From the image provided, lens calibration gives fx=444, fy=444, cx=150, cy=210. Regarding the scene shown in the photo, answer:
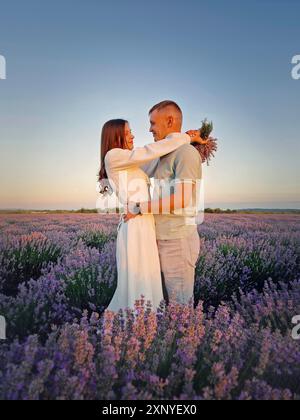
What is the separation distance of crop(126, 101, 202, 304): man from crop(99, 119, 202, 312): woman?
0.22 feet

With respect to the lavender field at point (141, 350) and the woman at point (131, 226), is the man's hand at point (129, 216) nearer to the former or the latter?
the woman at point (131, 226)

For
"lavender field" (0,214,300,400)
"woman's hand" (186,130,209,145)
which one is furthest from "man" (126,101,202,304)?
"lavender field" (0,214,300,400)

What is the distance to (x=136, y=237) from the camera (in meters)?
2.63

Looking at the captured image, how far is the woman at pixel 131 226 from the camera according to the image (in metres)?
2.61

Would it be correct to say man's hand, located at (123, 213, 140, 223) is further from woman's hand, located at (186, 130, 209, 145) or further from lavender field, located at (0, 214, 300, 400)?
woman's hand, located at (186, 130, 209, 145)

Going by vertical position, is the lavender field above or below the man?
below

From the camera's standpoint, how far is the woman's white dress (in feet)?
8.54

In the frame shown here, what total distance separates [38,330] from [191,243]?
41.5 inches

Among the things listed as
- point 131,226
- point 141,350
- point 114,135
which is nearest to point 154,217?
point 131,226

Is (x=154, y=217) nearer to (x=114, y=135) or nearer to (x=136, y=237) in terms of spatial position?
(x=136, y=237)

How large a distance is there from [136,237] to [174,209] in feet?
0.97

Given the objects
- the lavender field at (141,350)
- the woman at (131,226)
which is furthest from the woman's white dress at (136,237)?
the lavender field at (141,350)
